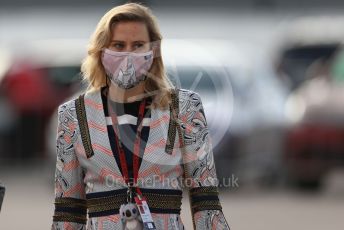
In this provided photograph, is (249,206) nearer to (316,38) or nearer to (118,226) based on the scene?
(118,226)

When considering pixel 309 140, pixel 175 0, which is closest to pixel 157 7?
pixel 175 0

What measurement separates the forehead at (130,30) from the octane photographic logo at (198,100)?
0.34ft

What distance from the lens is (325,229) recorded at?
1222 centimetres

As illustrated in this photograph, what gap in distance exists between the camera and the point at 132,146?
543cm

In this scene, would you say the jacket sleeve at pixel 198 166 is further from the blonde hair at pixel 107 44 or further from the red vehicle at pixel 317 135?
the red vehicle at pixel 317 135

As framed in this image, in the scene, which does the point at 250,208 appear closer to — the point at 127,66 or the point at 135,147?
the point at 127,66

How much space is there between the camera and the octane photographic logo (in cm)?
551

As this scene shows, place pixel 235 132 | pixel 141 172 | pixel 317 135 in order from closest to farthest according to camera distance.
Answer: pixel 141 172 < pixel 235 132 < pixel 317 135

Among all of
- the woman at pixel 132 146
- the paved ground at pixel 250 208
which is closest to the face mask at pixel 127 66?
the woman at pixel 132 146

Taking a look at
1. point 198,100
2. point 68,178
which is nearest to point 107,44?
point 198,100

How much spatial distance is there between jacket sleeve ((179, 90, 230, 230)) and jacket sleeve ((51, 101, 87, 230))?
0.41 meters

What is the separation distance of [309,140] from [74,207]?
1010 cm

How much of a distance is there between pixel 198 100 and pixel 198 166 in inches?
10.2

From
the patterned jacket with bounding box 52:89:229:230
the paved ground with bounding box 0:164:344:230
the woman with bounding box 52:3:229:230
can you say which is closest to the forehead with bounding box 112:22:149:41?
the woman with bounding box 52:3:229:230
